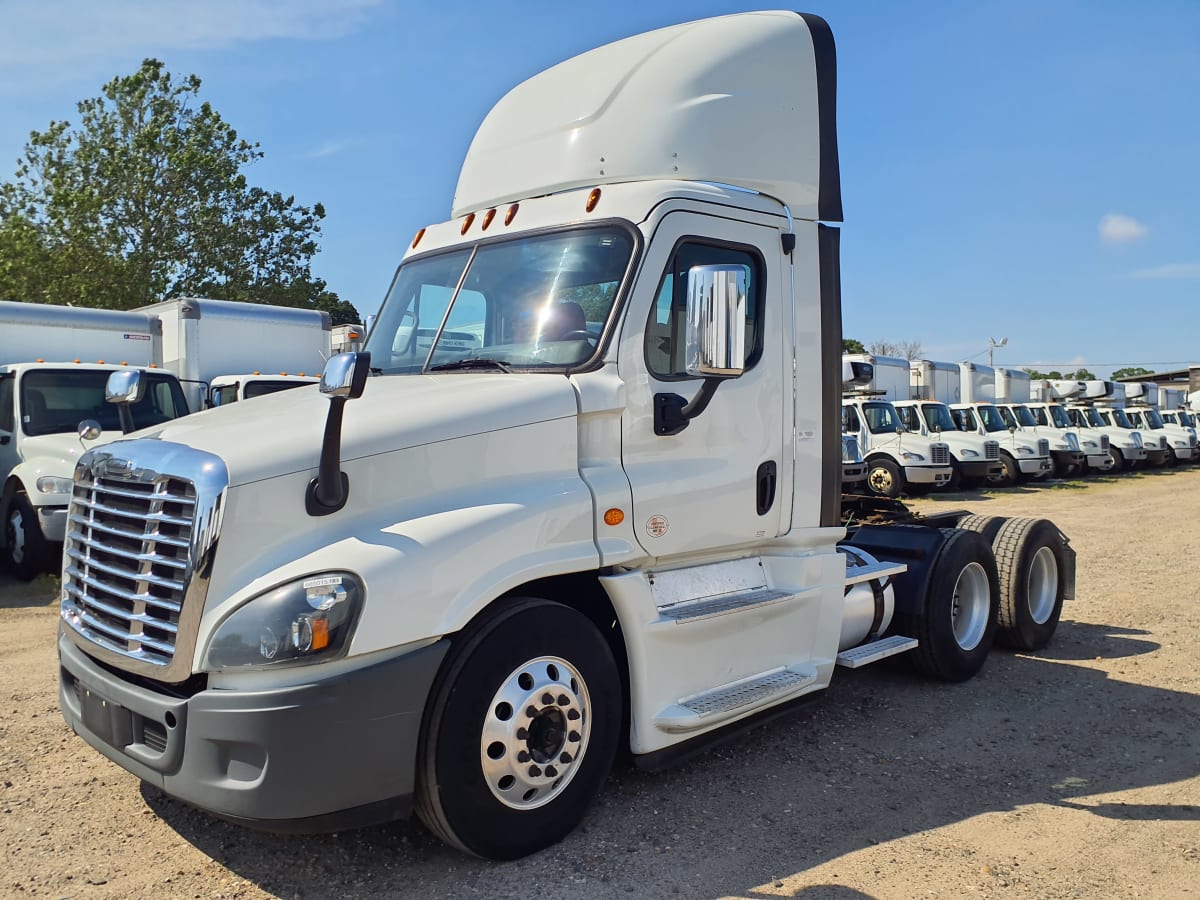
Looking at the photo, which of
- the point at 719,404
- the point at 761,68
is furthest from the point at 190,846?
the point at 761,68

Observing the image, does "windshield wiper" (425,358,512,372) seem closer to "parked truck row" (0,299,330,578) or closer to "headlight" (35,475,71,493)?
"parked truck row" (0,299,330,578)

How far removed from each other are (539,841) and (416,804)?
0.55 m

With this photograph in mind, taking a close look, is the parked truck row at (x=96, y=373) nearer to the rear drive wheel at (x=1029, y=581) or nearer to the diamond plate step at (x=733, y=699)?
the diamond plate step at (x=733, y=699)

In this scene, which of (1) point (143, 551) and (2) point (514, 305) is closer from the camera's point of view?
(1) point (143, 551)

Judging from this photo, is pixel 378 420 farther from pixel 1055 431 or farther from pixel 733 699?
pixel 1055 431

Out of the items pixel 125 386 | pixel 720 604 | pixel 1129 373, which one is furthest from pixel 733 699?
pixel 1129 373

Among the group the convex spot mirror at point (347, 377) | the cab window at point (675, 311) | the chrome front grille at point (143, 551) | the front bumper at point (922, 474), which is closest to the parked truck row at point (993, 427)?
the front bumper at point (922, 474)

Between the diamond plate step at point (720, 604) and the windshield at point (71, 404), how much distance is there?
763 centimetres

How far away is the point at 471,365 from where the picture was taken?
4266mm

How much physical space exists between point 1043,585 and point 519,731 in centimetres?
502

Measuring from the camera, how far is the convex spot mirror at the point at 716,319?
376cm

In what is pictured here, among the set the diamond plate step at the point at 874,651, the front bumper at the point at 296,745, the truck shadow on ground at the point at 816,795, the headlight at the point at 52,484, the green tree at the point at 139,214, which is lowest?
the truck shadow on ground at the point at 816,795

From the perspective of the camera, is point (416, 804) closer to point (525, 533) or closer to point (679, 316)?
point (525, 533)

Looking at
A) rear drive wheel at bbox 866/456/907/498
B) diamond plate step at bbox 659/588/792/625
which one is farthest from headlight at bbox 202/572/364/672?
rear drive wheel at bbox 866/456/907/498
